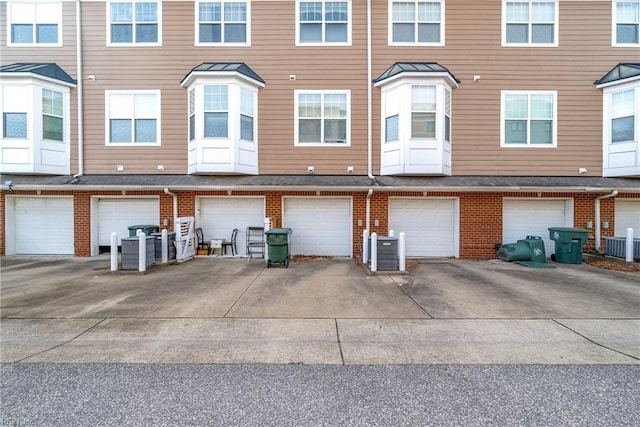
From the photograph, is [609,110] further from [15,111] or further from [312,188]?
[15,111]

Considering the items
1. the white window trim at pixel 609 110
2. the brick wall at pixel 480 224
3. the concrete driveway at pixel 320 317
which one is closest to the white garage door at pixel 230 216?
the concrete driveway at pixel 320 317

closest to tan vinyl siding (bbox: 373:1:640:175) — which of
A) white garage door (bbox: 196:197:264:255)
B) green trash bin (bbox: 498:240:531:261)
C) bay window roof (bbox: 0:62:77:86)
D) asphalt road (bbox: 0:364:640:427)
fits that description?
green trash bin (bbox: 498:240:531:261)

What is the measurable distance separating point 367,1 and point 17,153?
1289cm

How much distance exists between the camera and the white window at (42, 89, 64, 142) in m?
9.61

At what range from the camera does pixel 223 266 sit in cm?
858

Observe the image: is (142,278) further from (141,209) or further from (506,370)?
(506,370)

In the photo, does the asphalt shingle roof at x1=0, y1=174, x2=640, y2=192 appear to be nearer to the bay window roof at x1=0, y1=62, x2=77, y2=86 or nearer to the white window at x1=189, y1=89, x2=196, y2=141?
the white window at x1=189, y1=89, x2=196, y2=141

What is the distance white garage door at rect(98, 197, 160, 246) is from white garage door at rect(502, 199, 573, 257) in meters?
12.5

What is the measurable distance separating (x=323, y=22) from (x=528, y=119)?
26.3ft

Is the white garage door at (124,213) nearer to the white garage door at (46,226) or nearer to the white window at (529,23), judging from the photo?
the white garage door at (46,226)

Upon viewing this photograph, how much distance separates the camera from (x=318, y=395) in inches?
111

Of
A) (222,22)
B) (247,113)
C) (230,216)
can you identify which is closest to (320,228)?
(230,216)

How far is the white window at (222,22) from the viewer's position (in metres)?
10.1

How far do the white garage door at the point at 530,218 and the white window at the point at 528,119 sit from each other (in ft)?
6.80
